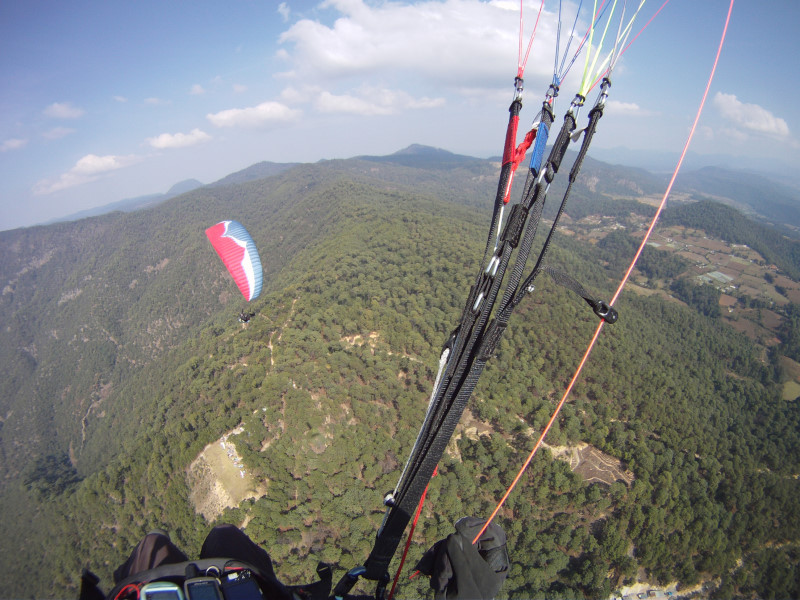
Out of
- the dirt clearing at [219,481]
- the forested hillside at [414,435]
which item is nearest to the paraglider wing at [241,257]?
the forested hillside at [414,435]

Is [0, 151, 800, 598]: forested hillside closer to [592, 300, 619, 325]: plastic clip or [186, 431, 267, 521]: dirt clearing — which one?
[186, 431, 267, 521]: dirt clearing

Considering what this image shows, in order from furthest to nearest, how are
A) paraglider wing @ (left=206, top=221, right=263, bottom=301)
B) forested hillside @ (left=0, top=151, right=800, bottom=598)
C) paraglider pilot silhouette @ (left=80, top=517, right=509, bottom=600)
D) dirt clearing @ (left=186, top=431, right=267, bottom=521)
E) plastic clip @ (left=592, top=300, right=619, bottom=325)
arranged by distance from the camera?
forested hillside @ (left=0, top=151, right=800, bottom=598)
dirt clearing @ (left=186, top=431, right=267, bottom=521)
paraglider wing @ (left=206, top=221, right=263, bottom=301)
plastic clip @ (left=592, top=300, right=619, bottom=325)
paraglider pilot silhouette @ (left=80, top=517, right=509, bottom=600)

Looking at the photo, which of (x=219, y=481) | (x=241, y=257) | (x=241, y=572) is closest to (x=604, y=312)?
(x=241, y=572)

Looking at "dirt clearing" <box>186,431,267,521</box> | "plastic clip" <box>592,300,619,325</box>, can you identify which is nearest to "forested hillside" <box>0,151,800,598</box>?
"dirt clearing" <box>186,431,267,521</box>

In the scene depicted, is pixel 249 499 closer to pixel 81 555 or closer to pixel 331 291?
pixel 81 555

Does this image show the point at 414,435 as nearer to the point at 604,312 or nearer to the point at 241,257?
the point at 241,257

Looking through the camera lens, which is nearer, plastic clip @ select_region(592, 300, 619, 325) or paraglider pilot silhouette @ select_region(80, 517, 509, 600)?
paraglider pilot silhouette @ select_region(80, 517, 509, 600)

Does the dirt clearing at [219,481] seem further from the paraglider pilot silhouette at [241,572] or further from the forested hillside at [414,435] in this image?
the paraglider pilot silhouette at [241,572]
